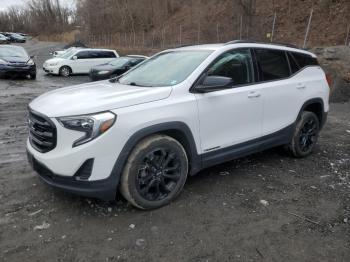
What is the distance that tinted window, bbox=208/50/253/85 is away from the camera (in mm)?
4457

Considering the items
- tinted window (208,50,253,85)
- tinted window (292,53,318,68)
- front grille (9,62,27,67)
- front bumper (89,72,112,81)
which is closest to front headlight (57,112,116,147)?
tinted window (208,50,253,85)

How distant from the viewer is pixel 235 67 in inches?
184

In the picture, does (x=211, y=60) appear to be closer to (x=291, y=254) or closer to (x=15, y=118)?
(x=291, y=254)

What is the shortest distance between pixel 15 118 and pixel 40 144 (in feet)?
16.6

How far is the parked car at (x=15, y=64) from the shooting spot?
15.5m

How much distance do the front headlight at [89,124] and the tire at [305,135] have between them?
10.4 feet

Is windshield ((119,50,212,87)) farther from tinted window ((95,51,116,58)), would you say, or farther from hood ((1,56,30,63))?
tinted window ((95,51,116,58))

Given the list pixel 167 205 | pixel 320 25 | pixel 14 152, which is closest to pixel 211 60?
pixel 167 205

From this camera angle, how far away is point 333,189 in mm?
4633

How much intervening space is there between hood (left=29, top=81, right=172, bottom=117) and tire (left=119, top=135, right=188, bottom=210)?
0.44 m

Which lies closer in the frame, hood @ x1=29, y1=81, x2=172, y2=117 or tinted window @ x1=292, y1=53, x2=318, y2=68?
hood @ x1=29, y1=81, x2=172, y2=117

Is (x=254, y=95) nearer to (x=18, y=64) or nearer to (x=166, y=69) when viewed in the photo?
(x=166, y=69)

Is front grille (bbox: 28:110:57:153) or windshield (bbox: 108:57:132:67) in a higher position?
windshield (bbox: 108:57:132:67)

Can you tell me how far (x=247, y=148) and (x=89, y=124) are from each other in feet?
7.20
